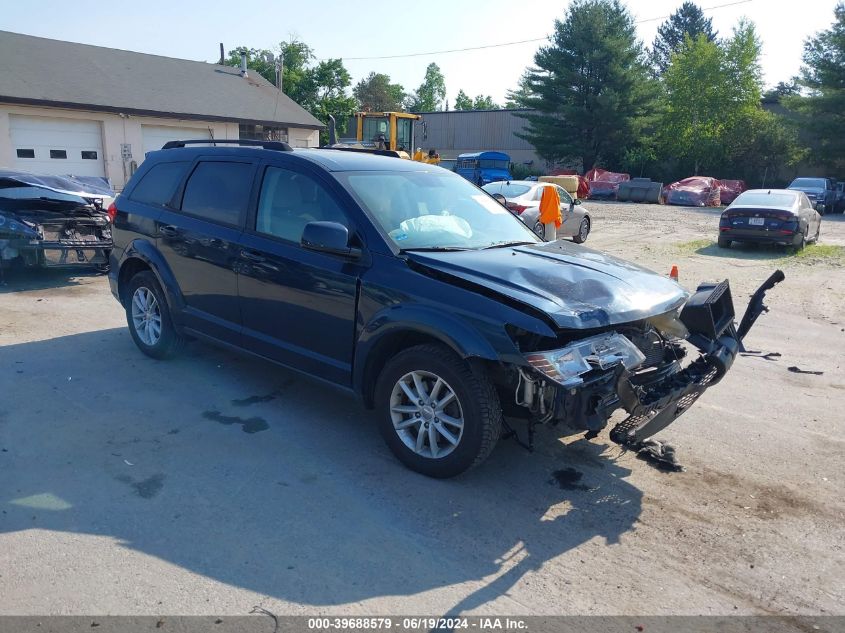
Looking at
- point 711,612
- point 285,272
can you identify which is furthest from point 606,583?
point 285,272

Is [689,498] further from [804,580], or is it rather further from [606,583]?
[606,583]

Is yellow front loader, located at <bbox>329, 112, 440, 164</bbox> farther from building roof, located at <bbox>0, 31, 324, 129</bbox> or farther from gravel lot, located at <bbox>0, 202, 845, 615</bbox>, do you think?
gravel lot, located at <bbox>0, 202, 845, 615</bbox>

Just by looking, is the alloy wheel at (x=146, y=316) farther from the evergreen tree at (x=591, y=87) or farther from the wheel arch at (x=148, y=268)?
the evergreen tree at (x=591, y=87)

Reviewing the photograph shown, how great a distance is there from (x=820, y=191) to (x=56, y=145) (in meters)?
29.9

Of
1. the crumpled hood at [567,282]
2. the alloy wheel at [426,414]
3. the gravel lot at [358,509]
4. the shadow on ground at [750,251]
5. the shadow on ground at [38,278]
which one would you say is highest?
the crumpled hood at [567,282]

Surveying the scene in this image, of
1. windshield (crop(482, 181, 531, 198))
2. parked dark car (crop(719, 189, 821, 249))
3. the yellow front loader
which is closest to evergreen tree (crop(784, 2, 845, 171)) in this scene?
the yellow front loader

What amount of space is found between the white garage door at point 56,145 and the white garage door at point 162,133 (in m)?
1.71

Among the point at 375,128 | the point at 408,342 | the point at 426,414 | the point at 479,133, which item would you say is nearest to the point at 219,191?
the point at 408,342

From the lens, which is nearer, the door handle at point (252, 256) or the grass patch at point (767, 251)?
the door handle at point (252, 256)

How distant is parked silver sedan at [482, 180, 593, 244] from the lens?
46.2 ft

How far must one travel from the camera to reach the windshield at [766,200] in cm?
1528

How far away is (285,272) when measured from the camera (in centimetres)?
473

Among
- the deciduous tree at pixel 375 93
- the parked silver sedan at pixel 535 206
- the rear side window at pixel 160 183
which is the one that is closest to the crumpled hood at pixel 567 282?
the rear side window at pixel 160 183

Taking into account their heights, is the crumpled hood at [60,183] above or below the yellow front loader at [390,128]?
below
